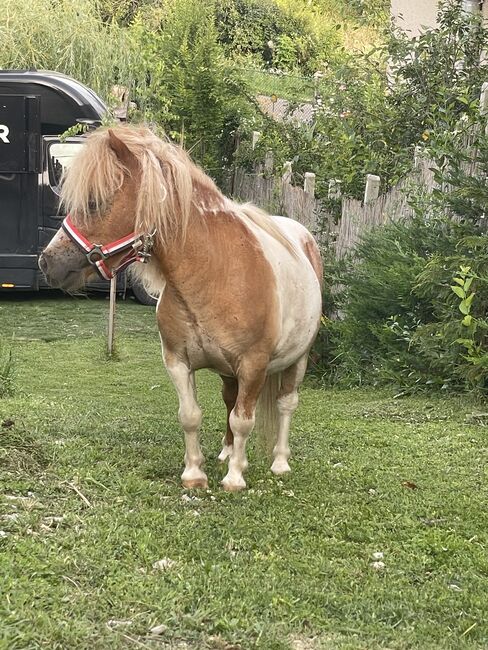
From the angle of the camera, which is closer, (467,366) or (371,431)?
(371,431)

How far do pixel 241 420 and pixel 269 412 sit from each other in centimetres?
79

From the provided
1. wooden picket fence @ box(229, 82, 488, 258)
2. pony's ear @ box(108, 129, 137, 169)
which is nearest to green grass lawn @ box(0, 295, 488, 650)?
pony's ear @ box(108, 129, 137, 169)

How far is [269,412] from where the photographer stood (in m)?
5.63

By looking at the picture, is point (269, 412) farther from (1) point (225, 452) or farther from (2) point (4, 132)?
(2) point (4, 132)

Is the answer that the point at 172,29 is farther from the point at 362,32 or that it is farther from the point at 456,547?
the point at 362,32

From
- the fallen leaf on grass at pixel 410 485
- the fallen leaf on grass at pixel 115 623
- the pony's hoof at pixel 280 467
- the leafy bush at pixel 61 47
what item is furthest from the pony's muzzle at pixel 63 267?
the leafy bush at pixel 61 47

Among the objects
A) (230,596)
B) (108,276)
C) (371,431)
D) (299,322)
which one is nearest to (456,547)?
(230,596)

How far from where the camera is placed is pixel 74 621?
3096 millimetres

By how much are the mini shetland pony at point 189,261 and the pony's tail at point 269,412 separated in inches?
17.2

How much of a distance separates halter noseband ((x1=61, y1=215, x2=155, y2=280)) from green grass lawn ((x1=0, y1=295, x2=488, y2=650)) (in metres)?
1.09

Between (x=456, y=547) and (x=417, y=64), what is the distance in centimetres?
740

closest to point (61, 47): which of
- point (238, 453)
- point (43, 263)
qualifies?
point (43, 263)

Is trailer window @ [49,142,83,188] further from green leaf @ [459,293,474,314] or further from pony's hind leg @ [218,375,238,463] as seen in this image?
pony's hind leg @ [218,375,238,463]

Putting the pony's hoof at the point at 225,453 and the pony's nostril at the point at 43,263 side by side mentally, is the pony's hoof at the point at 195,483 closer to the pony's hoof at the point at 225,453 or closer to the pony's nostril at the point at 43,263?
the pony's hoof at the point at 225,453
